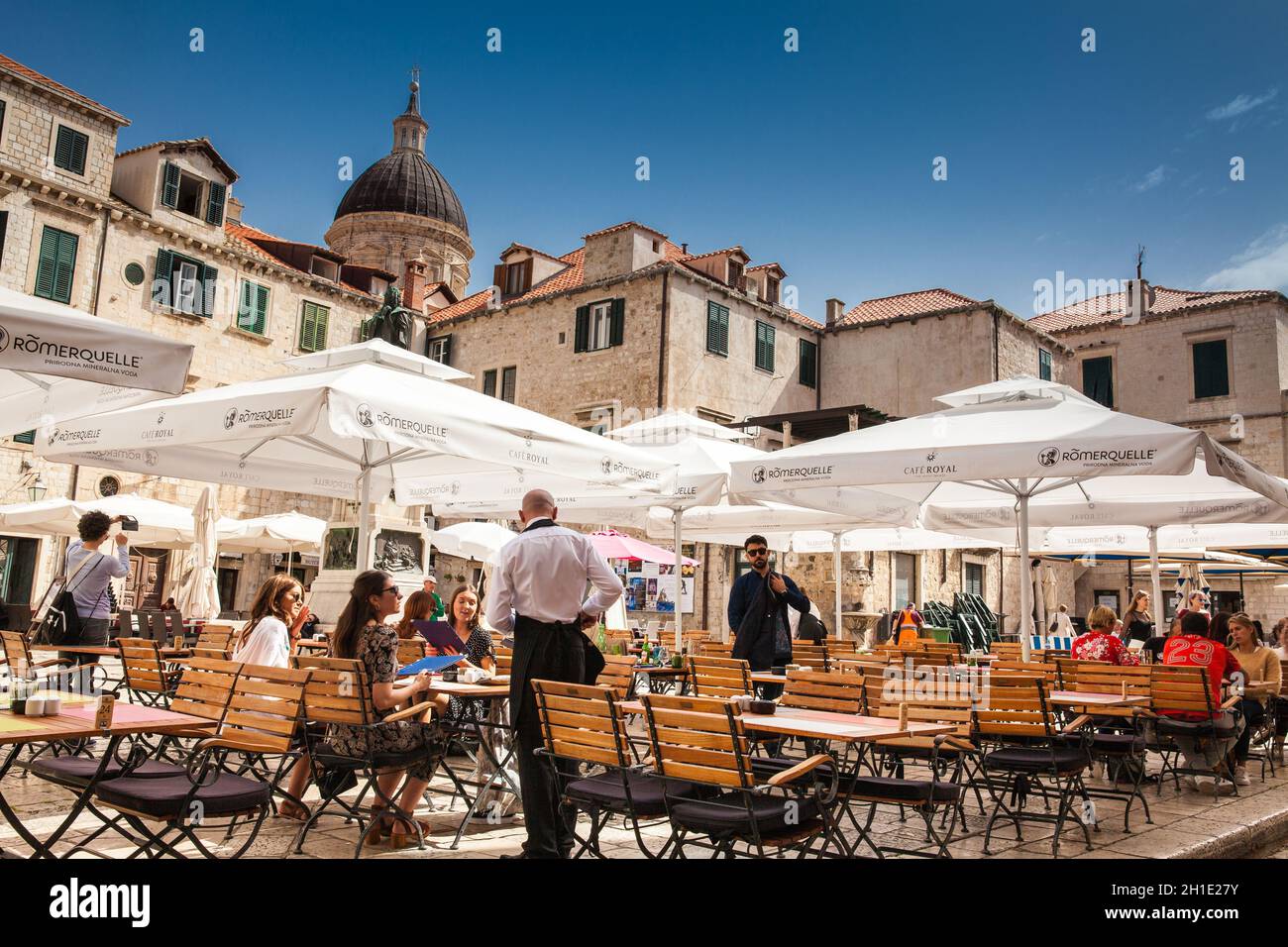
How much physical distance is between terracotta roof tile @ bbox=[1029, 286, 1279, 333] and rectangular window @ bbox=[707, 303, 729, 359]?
1111 cm

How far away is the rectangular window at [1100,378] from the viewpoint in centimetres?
3438

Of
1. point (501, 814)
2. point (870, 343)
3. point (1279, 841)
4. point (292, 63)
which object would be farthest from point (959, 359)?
point (501, 814)

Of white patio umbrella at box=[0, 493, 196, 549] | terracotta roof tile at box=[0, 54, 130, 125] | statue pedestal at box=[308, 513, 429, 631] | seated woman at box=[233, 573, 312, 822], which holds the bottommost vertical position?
seated woman at box=[233, 573, 312, 822]

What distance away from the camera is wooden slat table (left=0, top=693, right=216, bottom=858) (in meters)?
3.51

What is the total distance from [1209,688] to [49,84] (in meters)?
26.2

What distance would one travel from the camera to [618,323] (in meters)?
27.0

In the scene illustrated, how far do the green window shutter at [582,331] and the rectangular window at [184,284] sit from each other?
997 centimetres

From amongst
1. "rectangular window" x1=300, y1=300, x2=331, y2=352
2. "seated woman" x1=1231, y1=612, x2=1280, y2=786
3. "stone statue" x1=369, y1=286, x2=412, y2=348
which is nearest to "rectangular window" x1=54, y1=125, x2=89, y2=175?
"rectangular window" x1=300, y1=300, x2=331, y2=352

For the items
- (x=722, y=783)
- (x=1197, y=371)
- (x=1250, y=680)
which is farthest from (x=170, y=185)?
(x=1197, y=371)

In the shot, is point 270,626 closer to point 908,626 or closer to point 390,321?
point 908,626

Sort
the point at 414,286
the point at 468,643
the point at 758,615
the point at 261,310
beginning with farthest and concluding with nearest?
the point at 414,286
the point at 261,310
the point at 758,615
the point at 468,643

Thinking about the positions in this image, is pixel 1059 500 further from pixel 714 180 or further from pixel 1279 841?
pixel 714 180

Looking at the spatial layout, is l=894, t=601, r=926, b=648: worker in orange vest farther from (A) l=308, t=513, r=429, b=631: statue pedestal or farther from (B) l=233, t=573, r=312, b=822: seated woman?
(B) l=233, t=573, r=312, b=822: seated woman

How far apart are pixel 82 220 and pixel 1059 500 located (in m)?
23.3
